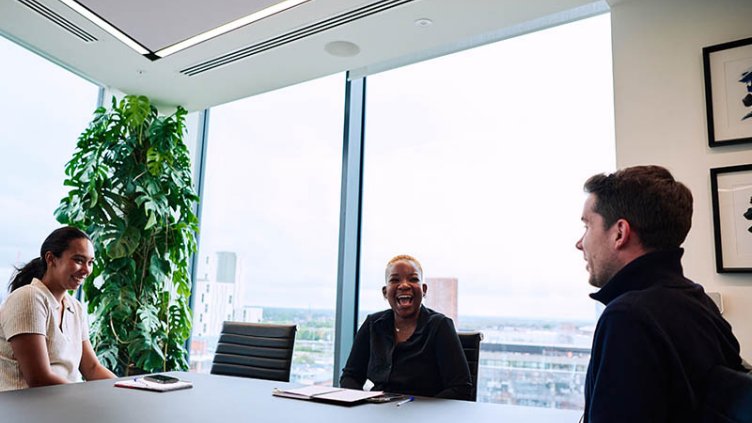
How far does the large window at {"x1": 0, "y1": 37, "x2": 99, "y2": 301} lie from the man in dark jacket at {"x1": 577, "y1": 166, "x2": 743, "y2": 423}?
397 cm

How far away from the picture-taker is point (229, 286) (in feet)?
16.0

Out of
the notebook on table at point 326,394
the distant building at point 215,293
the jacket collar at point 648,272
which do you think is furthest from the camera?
the distant building at point 215,293

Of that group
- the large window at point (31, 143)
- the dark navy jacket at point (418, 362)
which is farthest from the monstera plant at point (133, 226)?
the dark navy jacket at point (418, 362)

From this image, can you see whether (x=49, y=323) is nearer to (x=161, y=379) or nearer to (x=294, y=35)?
(x=161, y=379)

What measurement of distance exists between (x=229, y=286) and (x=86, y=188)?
1.41 m

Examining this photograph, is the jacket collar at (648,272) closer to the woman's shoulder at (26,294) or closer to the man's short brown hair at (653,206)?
the man's short brown hair at (653,206)

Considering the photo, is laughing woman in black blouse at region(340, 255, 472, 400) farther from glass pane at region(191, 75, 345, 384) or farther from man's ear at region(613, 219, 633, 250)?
glass pane at region(191, 75, 345, 384)

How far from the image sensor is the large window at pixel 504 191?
344 centimetres

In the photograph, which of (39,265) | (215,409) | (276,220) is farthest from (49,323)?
(276,220)

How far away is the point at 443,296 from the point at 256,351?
1323mm

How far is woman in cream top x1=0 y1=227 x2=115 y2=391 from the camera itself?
2.37 m

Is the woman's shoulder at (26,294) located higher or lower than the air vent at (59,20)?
lower

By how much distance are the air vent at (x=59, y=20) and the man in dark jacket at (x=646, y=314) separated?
3.31m

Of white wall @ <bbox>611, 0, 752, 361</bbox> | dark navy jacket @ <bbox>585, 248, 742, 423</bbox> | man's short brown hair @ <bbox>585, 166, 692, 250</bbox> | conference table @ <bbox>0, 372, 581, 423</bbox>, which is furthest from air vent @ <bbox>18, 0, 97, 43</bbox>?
dark navy jacket @ <bbox>585, 248, 742, 423</bbox>
